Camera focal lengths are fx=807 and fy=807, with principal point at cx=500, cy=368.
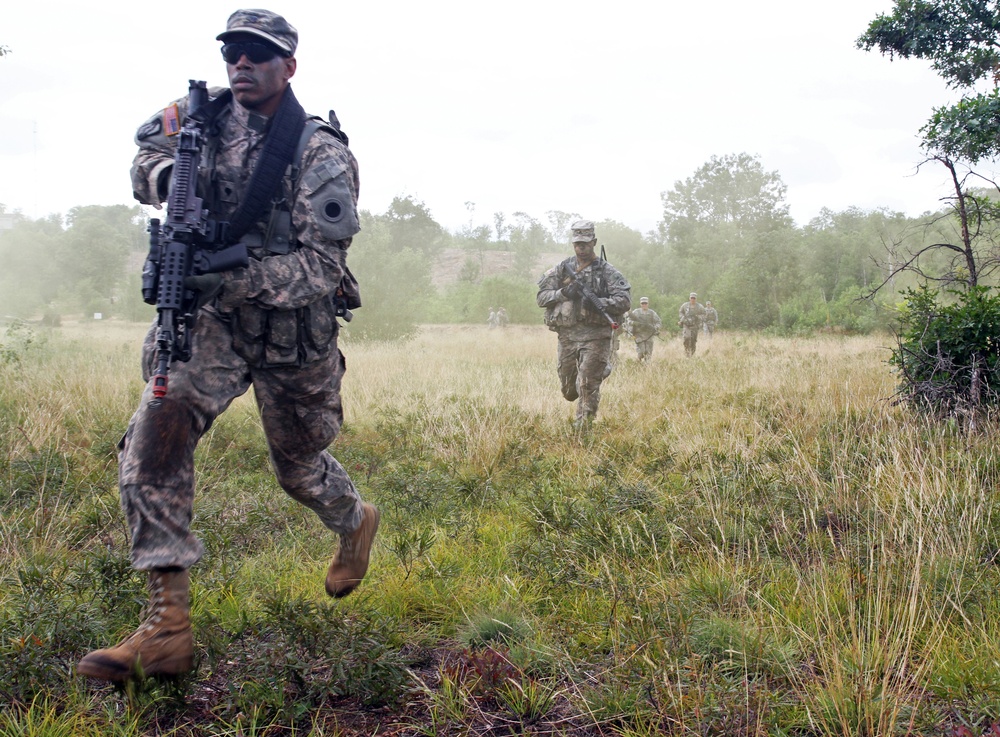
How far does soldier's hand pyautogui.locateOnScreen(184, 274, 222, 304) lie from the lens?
247 centimetres

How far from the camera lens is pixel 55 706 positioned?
223 cm

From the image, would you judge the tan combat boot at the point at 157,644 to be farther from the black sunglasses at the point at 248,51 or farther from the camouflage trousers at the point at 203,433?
the black sunglasses at the point at 248,51

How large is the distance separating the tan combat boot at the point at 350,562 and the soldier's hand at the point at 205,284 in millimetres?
1114

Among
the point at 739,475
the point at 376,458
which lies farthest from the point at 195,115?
the point at 376,458

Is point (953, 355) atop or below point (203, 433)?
atop

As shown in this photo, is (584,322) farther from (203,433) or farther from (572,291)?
(203,433)

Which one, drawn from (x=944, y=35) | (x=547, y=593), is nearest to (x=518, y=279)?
(x=944, y=35)

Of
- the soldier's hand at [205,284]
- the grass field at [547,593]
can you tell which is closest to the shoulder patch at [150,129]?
the soldier's hand at [205,284]

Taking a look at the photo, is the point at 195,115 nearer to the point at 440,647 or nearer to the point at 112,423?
the point at 440,647

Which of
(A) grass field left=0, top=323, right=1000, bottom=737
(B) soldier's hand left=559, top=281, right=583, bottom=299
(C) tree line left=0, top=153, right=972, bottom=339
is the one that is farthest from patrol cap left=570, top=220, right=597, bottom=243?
(C) tree line left=0, top=153, right=972, bottom=339

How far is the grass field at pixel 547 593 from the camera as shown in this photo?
227cm

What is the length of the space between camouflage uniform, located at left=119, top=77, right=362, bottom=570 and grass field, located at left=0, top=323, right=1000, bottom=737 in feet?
1.39

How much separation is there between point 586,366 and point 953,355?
308cm

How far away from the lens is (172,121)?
2789mm
